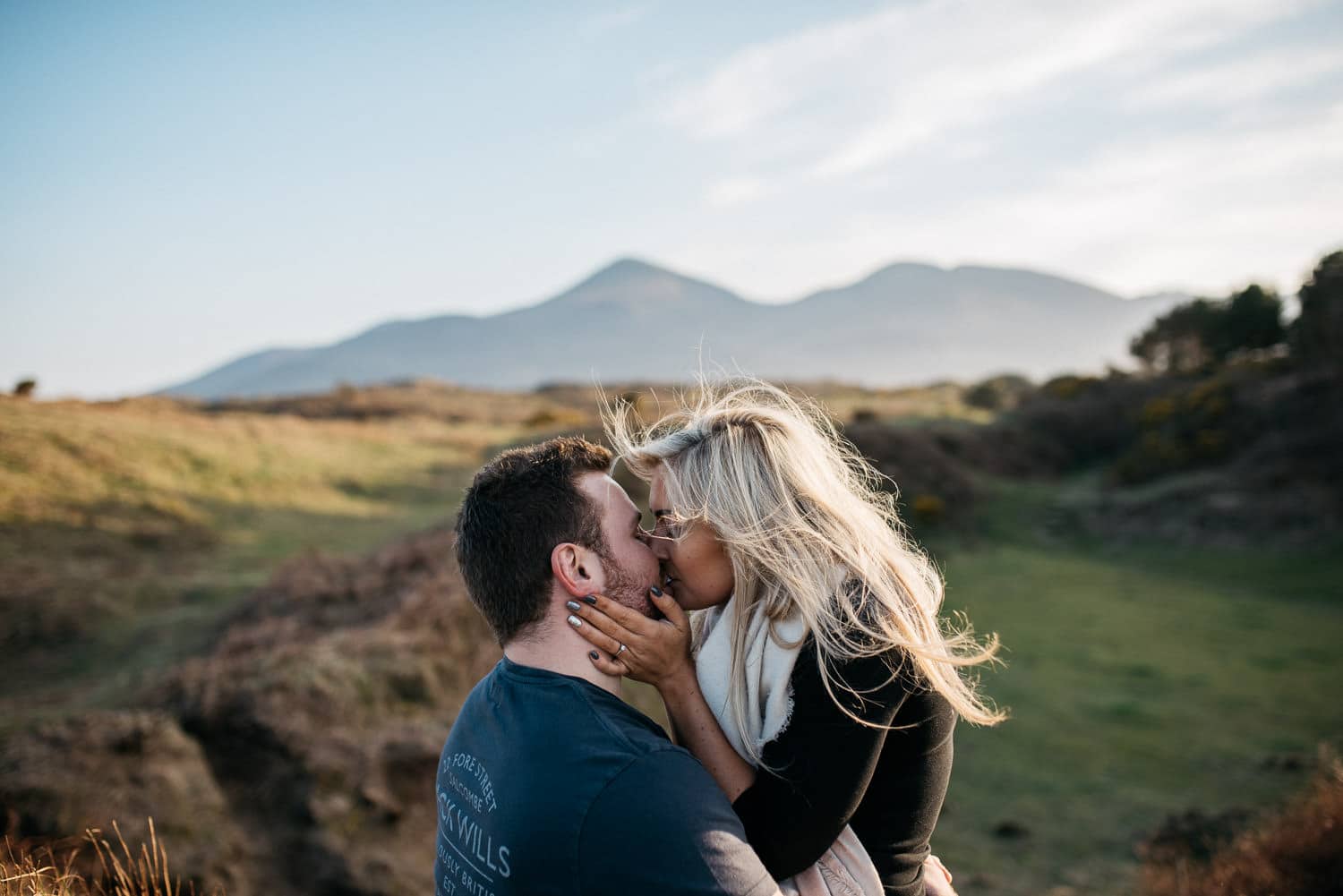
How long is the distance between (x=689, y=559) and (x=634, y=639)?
0.43 metres

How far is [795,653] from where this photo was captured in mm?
2590

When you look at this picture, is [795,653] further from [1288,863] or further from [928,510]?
[928,510]

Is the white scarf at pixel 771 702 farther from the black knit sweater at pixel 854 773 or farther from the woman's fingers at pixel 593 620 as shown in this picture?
the woman's fingers at pixel 593 620

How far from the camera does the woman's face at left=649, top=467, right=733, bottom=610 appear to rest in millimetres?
2848

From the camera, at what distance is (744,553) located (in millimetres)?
2773

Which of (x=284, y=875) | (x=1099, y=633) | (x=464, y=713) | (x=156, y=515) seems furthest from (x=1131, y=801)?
(x=156, y=515)

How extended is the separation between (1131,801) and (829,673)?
903 centimetres

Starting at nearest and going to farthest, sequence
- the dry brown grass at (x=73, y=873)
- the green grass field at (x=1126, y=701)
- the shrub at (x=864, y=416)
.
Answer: the dry brown grass at (x=73, y=873) < the green grass field at (x=1126, y=701) < the shrub at (x=864, y=416)

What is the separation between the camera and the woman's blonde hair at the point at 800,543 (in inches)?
102

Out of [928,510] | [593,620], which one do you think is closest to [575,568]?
[593,620]

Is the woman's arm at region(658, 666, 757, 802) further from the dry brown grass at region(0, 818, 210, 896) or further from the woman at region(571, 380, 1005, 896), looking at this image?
the dry brown grass at region(0, 818, 210, 896)

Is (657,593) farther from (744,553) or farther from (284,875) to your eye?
(284,875)

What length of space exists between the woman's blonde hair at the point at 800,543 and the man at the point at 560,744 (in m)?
0.31

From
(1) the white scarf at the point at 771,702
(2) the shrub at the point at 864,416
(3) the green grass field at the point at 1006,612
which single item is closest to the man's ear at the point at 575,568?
(1) the white scarf at the point at 771,702
